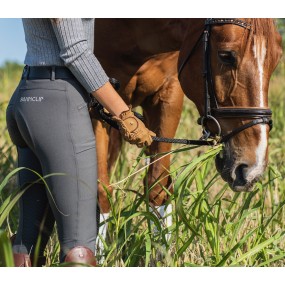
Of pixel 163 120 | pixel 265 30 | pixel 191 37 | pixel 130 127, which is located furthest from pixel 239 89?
pixel 163 120

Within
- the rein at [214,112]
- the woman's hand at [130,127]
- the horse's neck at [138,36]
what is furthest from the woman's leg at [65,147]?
the horse's neck at [138,36]

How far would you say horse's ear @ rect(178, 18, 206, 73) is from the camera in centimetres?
309

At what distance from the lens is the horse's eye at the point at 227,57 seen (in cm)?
282

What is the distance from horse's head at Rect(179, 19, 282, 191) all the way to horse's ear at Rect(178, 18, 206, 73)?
0.08m

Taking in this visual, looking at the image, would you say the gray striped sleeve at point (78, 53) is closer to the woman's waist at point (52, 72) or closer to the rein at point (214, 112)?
the woman's waist at point (52, 72)

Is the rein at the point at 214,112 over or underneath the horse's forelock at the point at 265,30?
underneath

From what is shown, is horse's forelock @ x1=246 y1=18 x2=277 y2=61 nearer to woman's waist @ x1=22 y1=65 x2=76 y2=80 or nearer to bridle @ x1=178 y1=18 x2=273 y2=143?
bridle @ x1=178 y1=18 x2=273 y2=143

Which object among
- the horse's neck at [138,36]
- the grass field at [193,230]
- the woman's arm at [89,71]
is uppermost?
the horse's neck at [138,36]

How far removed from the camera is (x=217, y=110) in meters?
2.89

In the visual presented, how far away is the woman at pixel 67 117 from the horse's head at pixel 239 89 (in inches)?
20.0

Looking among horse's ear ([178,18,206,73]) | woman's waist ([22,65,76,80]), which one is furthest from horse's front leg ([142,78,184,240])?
woman's waist ([22,65,76,80])

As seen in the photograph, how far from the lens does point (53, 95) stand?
234 centimetres
